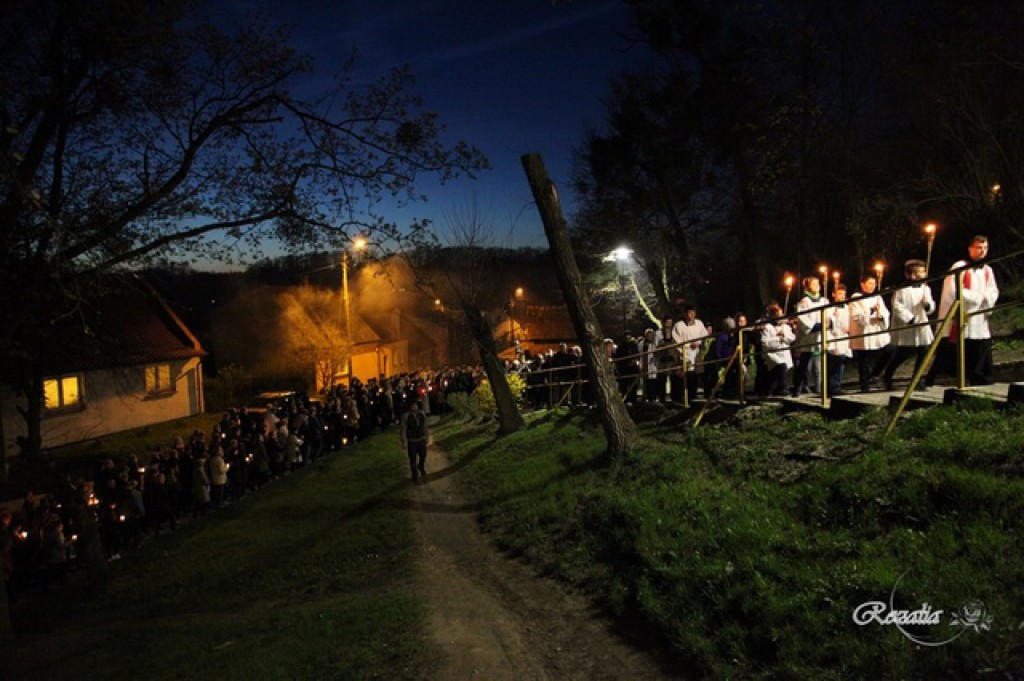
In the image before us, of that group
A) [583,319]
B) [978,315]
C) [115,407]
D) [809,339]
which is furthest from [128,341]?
[978,315]

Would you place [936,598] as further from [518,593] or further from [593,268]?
[593,268]

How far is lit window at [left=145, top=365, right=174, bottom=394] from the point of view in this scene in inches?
1128

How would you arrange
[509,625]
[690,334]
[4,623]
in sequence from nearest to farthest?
[509,625], [4,623], [690,334]

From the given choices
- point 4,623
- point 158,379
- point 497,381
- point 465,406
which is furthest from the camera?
point 158,379

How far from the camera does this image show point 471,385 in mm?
27875

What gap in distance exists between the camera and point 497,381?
687 inches

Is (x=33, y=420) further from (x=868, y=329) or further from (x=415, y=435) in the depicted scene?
(x=868, y=329)

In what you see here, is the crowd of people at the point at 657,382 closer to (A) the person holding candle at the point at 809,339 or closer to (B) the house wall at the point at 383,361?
(A) the person holding candle at the point at 809,339

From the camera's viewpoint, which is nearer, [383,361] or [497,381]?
[497,381]

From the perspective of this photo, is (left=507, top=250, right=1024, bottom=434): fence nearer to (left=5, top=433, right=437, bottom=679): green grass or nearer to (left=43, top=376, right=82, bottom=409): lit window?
(left=5, top=433, right=437, bottom=679): green grass

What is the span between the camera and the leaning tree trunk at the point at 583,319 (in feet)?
33.0

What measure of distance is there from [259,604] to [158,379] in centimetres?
2419

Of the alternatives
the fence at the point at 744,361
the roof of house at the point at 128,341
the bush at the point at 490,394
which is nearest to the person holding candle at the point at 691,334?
the fence at the point at 744,361

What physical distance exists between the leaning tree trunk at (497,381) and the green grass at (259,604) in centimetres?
389
